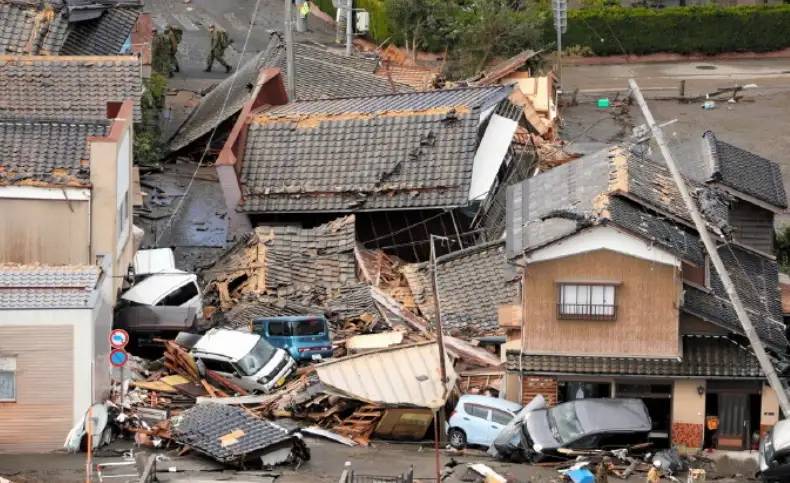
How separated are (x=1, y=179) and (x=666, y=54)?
110 ft

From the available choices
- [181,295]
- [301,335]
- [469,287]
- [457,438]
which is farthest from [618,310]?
[181,295]

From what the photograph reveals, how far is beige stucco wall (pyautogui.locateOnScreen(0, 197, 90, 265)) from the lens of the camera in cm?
3666

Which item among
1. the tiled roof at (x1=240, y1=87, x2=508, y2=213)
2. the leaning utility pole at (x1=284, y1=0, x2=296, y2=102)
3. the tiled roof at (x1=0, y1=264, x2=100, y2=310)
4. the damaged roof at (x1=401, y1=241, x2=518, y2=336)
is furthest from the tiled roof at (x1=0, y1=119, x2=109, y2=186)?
the leaning utility pole at (x1=284, y1=0, x2=296, y2=102)

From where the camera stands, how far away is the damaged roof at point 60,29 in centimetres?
4459

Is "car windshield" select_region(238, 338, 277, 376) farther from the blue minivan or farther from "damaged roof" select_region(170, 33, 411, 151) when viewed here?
"damaged roof" select_region(170, 33, 411, 151)

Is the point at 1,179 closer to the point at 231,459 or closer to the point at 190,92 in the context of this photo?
the point at 231,459

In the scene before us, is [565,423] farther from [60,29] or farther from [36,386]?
[60,29]


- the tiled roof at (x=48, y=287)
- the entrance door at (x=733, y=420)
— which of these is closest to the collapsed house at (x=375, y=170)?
the tiled roof at (x=48, y=287)

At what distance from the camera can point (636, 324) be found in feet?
112

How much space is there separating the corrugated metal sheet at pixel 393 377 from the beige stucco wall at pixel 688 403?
13.9 ft

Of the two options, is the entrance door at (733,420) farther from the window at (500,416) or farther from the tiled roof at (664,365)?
the window at (500,416)

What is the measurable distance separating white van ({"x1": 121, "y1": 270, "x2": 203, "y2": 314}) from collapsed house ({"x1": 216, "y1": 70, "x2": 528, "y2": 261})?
3978 mm

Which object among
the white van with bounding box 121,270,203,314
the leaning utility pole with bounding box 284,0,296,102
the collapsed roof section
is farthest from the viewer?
the leaning utility pole with bounding box 284,0,296,102

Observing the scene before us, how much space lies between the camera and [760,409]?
3453 centimetres
